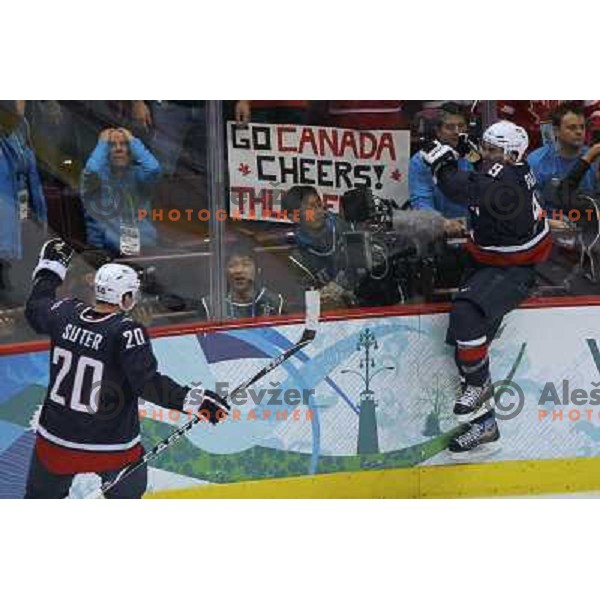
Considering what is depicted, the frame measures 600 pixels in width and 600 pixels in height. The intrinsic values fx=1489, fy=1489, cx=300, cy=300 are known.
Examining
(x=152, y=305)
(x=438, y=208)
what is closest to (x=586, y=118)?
(x=438, y=208)

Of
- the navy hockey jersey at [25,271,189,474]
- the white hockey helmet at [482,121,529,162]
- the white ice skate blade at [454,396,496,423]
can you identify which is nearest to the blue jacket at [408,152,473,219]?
the white hockey helmet at [482,121,529,162]

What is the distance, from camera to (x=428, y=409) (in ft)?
21.0

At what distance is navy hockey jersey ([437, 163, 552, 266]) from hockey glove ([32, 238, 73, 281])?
1.59m

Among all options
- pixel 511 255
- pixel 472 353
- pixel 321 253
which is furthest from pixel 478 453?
pixel 321 253

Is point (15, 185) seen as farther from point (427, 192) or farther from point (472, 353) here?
point (472, 353)

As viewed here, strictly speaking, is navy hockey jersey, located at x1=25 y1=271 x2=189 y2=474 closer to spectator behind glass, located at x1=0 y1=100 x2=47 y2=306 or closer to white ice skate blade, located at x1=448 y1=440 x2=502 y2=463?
spectator behind glass, located at x1=0 y1=100 x2=47 y2=306

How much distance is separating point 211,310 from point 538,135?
1562mm

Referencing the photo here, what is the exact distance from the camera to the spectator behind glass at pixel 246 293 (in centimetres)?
627

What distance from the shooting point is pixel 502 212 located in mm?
6277

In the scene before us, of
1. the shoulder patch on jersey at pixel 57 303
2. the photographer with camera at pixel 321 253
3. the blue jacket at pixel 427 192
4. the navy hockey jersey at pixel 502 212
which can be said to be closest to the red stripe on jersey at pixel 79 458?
the shoulder patch on jersey at pixel 57 303

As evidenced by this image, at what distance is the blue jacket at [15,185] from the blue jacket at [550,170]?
6.78ft

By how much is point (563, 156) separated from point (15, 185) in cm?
230

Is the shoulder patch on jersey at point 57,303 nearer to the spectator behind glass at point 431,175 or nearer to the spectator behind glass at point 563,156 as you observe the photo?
the spectator behind glass at point 431,175

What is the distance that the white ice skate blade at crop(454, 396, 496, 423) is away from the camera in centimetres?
641
